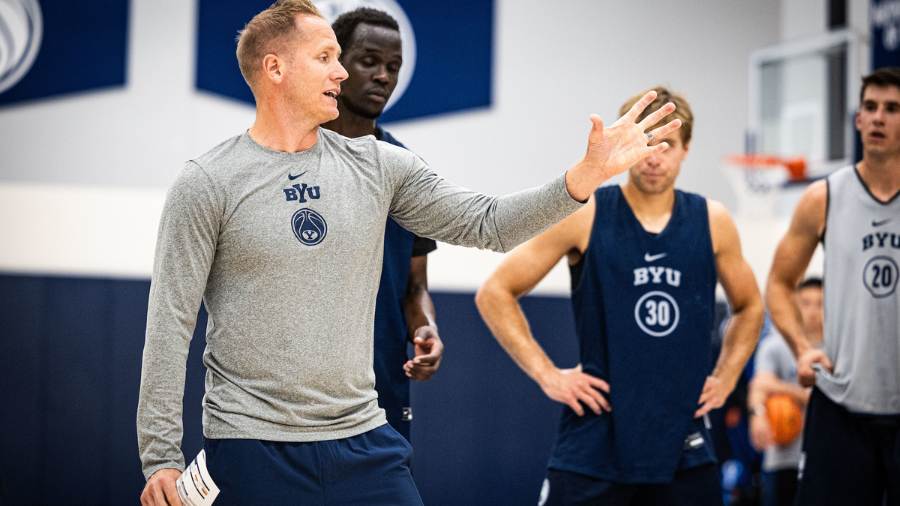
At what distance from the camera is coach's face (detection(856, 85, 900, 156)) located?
4.10m

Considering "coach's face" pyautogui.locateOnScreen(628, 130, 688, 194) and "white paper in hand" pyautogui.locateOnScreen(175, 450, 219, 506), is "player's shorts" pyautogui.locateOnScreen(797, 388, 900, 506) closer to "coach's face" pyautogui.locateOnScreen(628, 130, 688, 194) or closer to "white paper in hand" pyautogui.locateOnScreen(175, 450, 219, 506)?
"coach's face" pyautogui.locateOnScreen(628, 130, 688, 194)

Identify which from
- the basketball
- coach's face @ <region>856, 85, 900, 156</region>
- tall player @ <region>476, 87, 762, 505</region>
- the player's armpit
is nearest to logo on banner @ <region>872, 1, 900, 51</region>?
the basketball

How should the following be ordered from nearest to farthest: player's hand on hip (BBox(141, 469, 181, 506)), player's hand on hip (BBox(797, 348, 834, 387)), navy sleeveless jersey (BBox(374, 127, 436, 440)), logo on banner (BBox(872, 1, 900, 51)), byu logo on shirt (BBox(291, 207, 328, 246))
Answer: player's hand on hip (BBox(141, 469, 181, 506)) < byu logo on shirt (BBox(291, 207, 328, 246)) < navy sleeveless jersey (BBox(374, 127, 436, 440)) < player's hand on hip (BBox(797, 348, 834, 387)) < logo on banner (BBox(872, 1, 900, 51))

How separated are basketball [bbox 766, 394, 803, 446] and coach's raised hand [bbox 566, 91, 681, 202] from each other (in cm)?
519

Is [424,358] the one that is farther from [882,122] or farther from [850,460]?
[882,122]

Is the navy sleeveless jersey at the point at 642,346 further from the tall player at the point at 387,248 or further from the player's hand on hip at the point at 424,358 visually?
the player's hand on hip at the point at 424,358

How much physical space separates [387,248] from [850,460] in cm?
207

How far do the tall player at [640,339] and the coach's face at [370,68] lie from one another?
0.81 meters

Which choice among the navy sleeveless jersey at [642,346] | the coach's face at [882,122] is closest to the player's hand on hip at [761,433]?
the coach's face at [882,122]

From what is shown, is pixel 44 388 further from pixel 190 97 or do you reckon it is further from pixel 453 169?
pixel 453 169

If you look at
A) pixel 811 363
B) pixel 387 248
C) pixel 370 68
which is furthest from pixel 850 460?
pixel 370 68

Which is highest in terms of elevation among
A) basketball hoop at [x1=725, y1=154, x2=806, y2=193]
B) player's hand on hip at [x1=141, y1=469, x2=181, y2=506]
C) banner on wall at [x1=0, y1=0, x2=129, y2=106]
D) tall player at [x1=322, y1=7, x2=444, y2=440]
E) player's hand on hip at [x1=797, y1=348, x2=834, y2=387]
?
banner on wall at [x1=0, y1=0, x2=129, y2=106]

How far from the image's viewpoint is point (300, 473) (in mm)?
2373

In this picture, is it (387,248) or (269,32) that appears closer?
(269,32)
